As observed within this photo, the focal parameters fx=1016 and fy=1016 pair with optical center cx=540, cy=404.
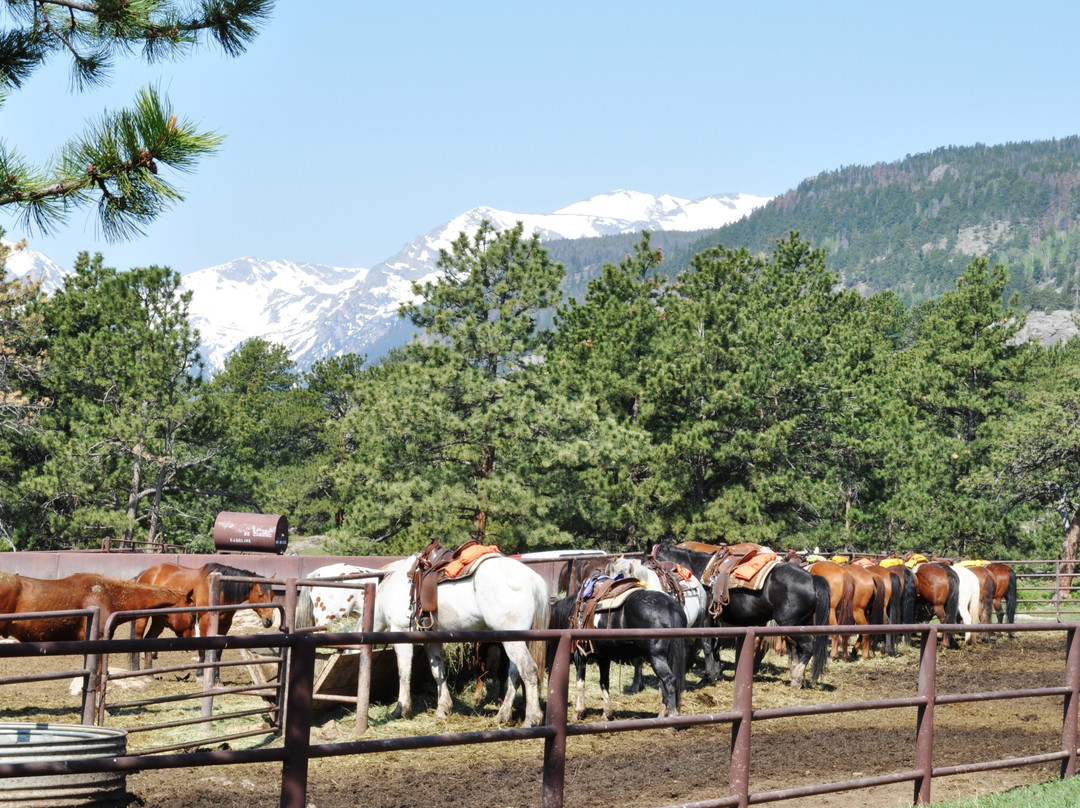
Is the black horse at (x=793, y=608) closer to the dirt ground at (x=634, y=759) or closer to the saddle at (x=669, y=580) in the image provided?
the dirt ground at (x=634, y=759)

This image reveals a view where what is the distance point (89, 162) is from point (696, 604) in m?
10.2

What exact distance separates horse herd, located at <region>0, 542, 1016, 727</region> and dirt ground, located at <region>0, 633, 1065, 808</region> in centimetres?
57

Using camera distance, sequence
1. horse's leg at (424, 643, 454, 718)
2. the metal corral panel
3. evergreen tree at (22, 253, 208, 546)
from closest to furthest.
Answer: horse's leg at (424, 643, 454, 718) < the metal corral panel < evergreen tree at (22, 253, 208, 546)

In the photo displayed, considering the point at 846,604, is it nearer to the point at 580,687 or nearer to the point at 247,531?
the point at 580,687

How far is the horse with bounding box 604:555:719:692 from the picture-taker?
37.7 ft

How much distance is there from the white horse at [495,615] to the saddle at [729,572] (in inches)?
150

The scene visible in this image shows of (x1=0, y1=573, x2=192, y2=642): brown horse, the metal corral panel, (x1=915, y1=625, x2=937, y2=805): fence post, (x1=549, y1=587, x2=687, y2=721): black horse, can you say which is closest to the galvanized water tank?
(x1=915, y1=625, x2=937, y2=805): fence post

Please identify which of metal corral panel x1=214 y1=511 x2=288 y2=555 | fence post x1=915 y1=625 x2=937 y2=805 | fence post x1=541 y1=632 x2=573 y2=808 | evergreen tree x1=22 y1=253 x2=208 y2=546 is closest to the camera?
fence post x1=541 y1=632 x2=573 y2=808

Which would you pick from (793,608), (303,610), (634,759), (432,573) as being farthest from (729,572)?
(634,759)

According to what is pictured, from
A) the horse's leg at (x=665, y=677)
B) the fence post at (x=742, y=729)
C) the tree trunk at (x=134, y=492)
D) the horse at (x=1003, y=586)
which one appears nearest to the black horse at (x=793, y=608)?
the horse's leg at (x=665, y=677)

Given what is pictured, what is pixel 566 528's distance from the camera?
2930cm

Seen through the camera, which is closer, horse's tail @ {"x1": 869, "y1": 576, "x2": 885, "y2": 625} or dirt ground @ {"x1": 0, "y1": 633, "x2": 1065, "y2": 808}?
dirt ground @ {"x1": 0, "y1": 633, "x2": 1065, "y2": 808}

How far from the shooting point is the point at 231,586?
1421cm

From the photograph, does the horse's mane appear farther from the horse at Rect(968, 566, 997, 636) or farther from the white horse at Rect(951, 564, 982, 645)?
the horse at Rect(968, 566, 997, 636)
